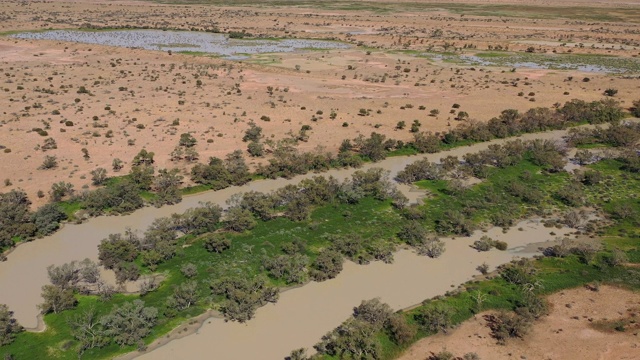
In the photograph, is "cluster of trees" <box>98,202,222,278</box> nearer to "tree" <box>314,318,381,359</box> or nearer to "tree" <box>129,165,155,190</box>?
"tree" <box>129,165,155,190</box>

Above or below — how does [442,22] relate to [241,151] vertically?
above

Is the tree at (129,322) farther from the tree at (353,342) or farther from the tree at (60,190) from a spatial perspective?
the tree at (60,190)

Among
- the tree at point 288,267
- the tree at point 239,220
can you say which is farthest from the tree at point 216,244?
the tree at point 288,267

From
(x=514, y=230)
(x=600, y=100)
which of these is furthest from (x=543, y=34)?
(x=514, y=230)

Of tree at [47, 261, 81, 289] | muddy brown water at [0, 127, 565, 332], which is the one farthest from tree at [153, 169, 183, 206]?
tree at [47, 261, 81, 289]

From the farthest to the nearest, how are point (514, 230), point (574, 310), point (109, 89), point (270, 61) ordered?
point (270, 61) → point (109, 89) → point (514, 230) → point (574, 310)

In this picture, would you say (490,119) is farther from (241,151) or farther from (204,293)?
(204,293)
